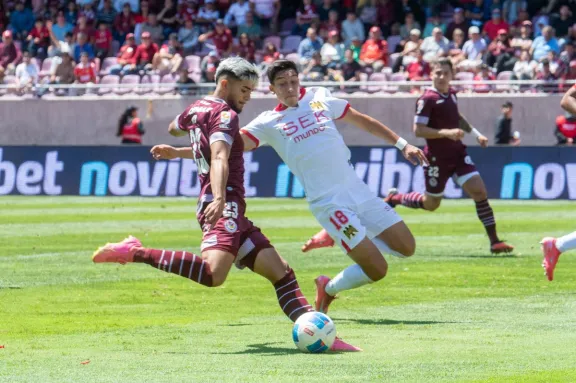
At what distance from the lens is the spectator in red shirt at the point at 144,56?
35.0 meters

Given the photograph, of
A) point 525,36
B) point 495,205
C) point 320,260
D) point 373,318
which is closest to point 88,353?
point 373,318

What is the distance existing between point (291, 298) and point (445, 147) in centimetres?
748

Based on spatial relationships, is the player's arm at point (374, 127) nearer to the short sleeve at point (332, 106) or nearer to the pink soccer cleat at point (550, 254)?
the short sleeve at point (332, 106)

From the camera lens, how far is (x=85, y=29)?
36562 millimetres

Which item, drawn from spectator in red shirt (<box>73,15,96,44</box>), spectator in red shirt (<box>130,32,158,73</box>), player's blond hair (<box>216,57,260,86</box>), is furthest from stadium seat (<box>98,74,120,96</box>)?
player's blond hair (<box>216,57,260,86</box>)

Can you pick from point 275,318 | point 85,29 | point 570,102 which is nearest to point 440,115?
point 570,102

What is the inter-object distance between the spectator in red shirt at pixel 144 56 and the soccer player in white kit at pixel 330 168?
25.0 meters

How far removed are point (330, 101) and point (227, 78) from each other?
1.57 metres

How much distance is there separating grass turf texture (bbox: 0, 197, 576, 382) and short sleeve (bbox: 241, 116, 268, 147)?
1478 millimetres

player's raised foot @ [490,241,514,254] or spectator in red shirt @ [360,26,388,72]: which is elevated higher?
spectator in red shirt @ [360,26,388,72]

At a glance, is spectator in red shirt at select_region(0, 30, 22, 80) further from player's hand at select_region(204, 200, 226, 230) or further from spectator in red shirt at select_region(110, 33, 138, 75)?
player's hand at select_region(204, 200, 226, 230)

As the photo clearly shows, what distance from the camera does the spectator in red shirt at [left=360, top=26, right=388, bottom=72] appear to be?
106 ft

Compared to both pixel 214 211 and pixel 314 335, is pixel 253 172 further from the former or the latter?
pixel 214 211

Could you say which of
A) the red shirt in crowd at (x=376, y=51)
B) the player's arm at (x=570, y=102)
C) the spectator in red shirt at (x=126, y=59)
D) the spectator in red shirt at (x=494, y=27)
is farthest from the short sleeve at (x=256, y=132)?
the spectator in red shirt at (x=126, y=59)
